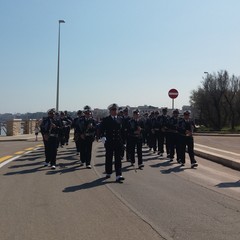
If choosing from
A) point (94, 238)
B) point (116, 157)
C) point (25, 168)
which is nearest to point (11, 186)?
point (116, 157)

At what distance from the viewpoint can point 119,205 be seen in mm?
8852

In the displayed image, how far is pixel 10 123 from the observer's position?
135 feet

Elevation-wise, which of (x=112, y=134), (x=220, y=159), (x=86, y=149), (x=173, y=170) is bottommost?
(x=173, y=170)

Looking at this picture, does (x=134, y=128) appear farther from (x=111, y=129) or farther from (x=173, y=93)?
(x=173, y=93)

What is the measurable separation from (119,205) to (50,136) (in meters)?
7.09

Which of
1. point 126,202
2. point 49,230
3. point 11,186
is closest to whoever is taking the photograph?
point 49,230

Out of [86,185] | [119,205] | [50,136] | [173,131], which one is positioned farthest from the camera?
[173,131]

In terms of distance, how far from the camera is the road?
692 centimetres

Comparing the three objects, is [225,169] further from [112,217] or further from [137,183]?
[112,217]

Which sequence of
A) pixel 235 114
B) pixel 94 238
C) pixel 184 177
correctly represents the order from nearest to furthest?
1. pixel 94 238
2. pixel 184 177
3. pixel 235 114

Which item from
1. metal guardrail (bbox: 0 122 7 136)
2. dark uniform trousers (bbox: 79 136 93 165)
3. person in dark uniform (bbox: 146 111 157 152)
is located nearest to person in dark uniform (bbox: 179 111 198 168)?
dark uniform trousers (bbox: 79 136 93 165)

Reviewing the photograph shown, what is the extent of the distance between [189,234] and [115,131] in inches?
235

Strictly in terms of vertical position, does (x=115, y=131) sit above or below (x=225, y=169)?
above

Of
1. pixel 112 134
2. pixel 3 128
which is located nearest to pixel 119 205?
pixel 112 134
